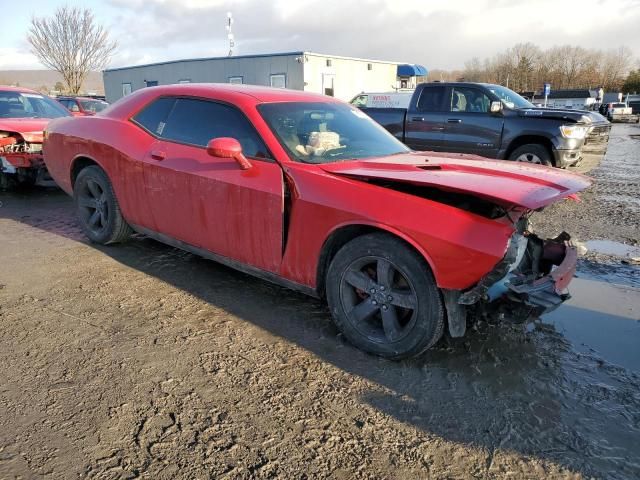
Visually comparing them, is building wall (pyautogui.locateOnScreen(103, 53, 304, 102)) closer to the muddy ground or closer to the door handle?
the door handle

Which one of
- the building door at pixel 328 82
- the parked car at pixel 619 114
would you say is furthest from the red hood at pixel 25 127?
the parked car at pixel 619 114

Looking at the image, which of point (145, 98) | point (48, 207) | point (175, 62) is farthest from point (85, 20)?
point (145, 98)

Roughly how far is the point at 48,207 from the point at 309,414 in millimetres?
5812

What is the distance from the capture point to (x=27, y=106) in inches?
319

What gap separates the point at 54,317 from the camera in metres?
3.50

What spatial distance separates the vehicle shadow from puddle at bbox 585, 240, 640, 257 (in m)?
2.19

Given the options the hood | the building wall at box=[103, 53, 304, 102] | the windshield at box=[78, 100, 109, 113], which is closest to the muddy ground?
the hood

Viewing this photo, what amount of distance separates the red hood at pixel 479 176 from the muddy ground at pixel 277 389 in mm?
1020

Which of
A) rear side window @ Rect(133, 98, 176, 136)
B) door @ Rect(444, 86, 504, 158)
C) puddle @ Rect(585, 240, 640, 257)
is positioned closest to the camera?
rear side window @ Rect(133, 98, 176, 136)

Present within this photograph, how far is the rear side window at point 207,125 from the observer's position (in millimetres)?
3595

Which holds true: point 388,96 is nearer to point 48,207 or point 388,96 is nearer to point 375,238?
point 48,207

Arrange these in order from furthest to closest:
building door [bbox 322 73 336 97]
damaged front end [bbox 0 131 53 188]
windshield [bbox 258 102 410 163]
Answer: building door [bbox 322 73 336 97] → damaged front end [bbox 0 131 53 188] → windshield [bbox 258 102 410 163]

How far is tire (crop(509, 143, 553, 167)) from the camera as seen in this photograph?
8539 millimetres

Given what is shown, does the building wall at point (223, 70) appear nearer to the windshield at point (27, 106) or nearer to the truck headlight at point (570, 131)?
the windshield at point (27, 106)
